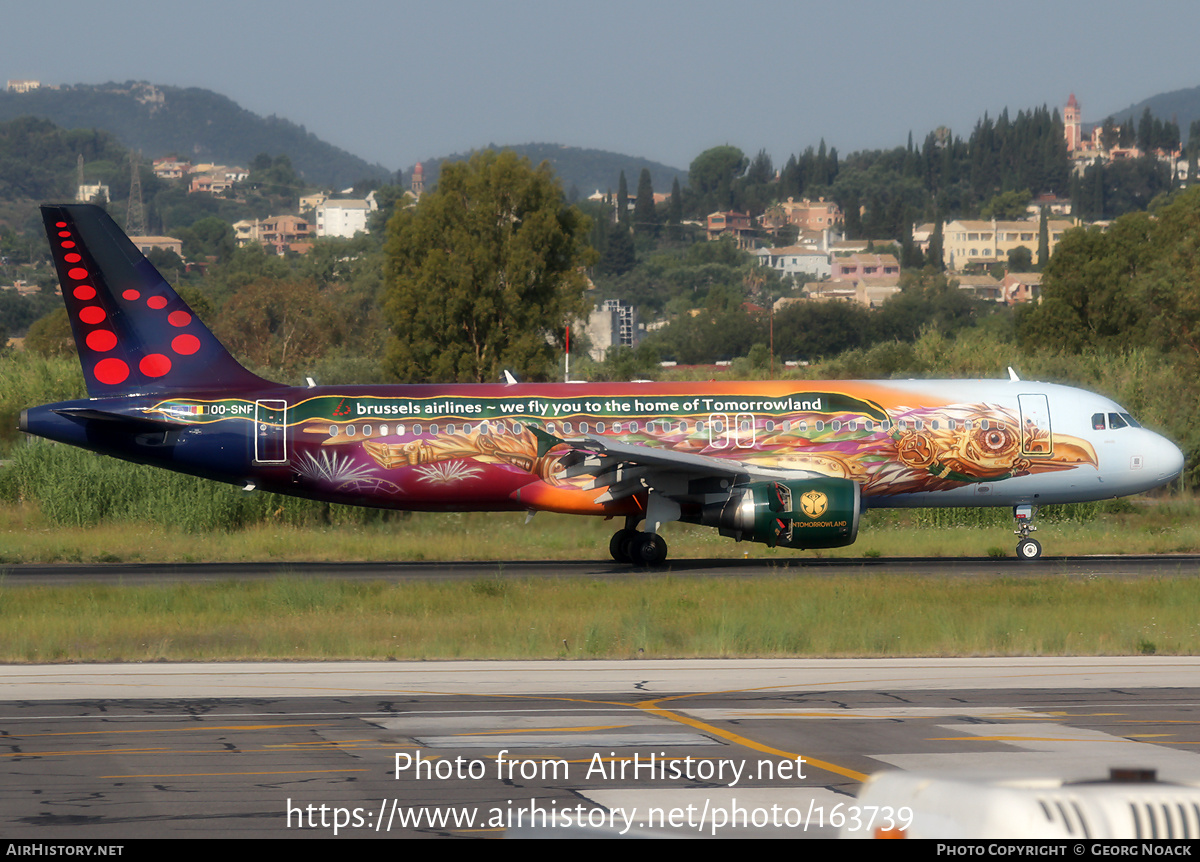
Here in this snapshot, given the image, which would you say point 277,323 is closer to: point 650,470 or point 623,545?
point 623,545

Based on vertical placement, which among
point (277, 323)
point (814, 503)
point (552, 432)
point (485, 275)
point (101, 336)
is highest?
point (485, 275)

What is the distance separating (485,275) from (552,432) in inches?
1217

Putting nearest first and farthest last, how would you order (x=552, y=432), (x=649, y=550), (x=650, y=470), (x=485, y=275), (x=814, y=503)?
1. (x=814, y=503)
2. (x=650, y=470)
3. (x=649, y=550)
4. (x=552, y=432)
5. (x=485, y=275)

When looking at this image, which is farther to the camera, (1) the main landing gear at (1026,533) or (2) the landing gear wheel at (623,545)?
(1) the main landing gear at (1026,533)

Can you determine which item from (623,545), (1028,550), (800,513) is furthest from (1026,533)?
(623,545)

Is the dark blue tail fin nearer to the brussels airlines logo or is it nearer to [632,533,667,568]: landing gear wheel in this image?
[632,533,667,568]: landing gear wheel

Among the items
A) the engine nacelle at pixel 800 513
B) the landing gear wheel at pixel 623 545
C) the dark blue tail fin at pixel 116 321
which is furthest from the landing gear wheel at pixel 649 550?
the dark blue tail fin at pixel 116 321

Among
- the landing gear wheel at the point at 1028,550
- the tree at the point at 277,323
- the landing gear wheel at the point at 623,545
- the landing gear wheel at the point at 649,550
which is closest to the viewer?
the landing gear wheel at the point at 649,550

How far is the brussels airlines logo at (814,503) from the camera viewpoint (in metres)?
27.5

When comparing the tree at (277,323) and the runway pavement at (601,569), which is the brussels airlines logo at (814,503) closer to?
the runway pavement at (601,569)

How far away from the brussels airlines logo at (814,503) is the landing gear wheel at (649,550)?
3633 millimetres

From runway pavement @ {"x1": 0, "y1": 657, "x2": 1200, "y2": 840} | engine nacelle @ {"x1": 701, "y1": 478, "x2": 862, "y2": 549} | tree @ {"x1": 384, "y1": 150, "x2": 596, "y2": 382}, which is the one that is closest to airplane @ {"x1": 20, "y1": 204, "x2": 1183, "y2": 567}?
engine nacelle @ {"x1": 701, "y1": 478, "x2": 862, "y2": 549}

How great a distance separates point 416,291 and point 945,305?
120925 millimetres

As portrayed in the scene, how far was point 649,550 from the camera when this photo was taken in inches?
1168
